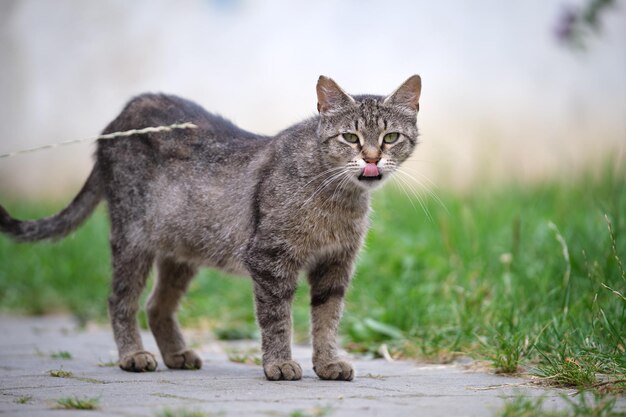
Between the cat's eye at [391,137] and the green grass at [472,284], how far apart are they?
96 cm

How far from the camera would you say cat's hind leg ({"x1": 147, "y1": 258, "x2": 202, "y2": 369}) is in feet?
14.2

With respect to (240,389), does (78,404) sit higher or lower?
higher

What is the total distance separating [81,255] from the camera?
7559 mm

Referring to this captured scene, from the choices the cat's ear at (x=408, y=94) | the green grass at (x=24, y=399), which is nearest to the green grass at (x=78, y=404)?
the green grass at (x=24, y=399)

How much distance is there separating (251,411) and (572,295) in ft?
8.46

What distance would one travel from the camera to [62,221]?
15.5ft

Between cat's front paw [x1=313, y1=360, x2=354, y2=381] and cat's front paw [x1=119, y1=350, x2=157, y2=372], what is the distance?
0.89m

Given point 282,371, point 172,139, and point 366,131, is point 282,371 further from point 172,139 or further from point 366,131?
point 172,139

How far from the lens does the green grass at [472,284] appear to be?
3795 millimetres

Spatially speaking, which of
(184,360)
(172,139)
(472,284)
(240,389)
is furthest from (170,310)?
(472,284)

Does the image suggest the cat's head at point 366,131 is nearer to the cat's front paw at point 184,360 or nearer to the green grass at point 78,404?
the cat's front paw at point 184,360

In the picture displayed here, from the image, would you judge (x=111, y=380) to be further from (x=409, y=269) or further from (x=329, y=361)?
(x=409, y=269)

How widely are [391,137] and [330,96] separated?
358 millimetres

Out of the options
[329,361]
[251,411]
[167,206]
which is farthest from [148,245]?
[251,411]
